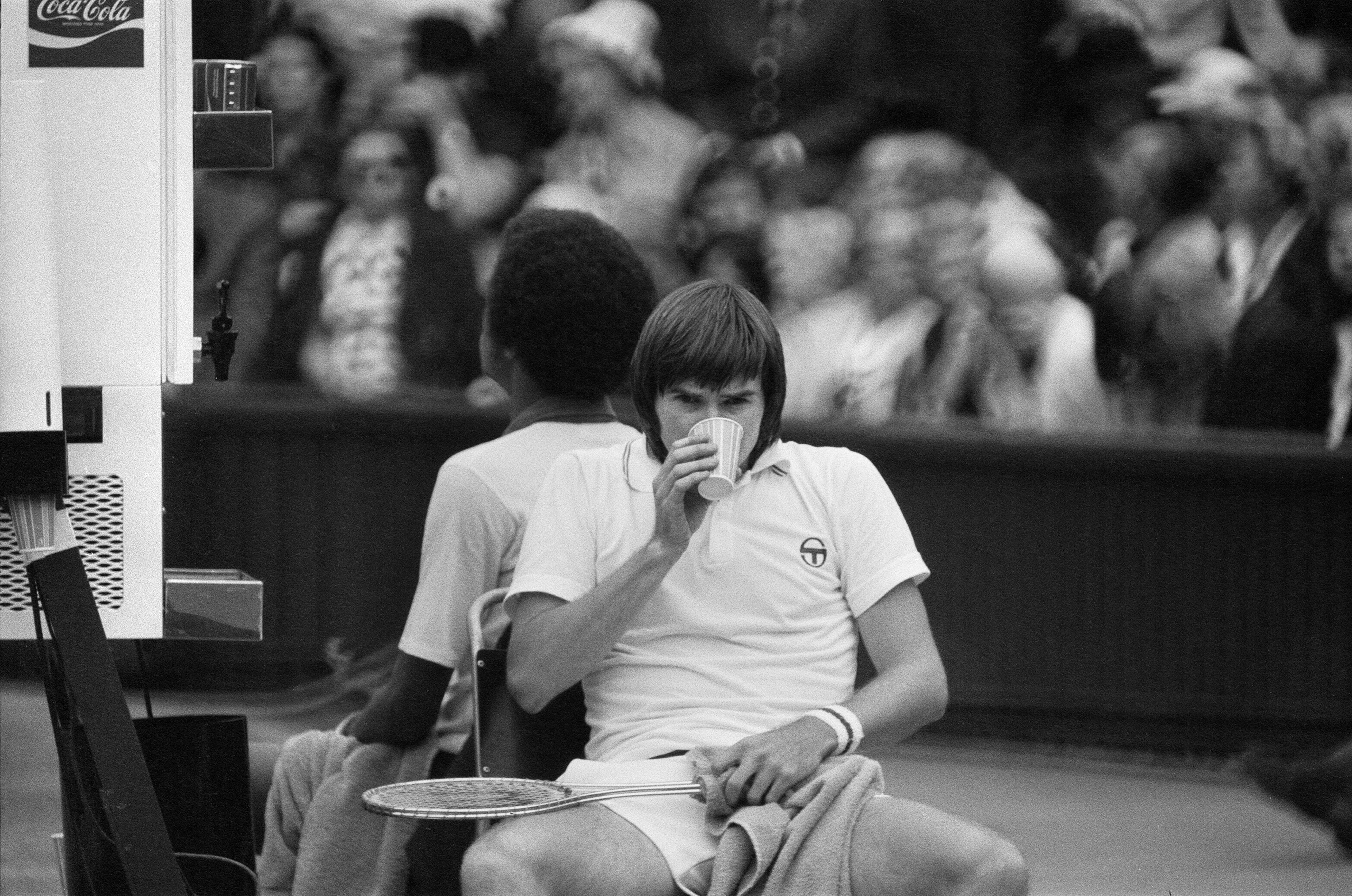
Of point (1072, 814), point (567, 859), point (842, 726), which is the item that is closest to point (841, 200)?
point (1072, 814)

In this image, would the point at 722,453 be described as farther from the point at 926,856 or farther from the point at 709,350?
the point at 926,856

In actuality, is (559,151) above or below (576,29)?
below

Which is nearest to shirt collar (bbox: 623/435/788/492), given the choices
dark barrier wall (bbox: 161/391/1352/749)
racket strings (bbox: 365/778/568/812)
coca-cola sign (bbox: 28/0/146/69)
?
racket strings (bbox: 365/778/568/812)

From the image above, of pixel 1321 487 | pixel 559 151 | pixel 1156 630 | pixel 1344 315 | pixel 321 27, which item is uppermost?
pixel 321 27

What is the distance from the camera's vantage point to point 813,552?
8.59 feet

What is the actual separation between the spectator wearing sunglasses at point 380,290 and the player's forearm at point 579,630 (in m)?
2.98

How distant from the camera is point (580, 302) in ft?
9.80

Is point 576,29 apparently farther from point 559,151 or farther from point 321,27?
point 321,27

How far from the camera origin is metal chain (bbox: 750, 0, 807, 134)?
552 cm

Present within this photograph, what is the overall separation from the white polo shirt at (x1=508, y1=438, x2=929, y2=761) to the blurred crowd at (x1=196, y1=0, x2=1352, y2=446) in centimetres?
268

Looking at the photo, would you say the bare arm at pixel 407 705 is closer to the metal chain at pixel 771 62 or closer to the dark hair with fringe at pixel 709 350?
the dark hair with fringe at pixel 709 350

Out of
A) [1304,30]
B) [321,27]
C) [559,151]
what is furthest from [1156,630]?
[321,27]

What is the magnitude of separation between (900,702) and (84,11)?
138 cm

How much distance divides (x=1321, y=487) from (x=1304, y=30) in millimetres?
1353
